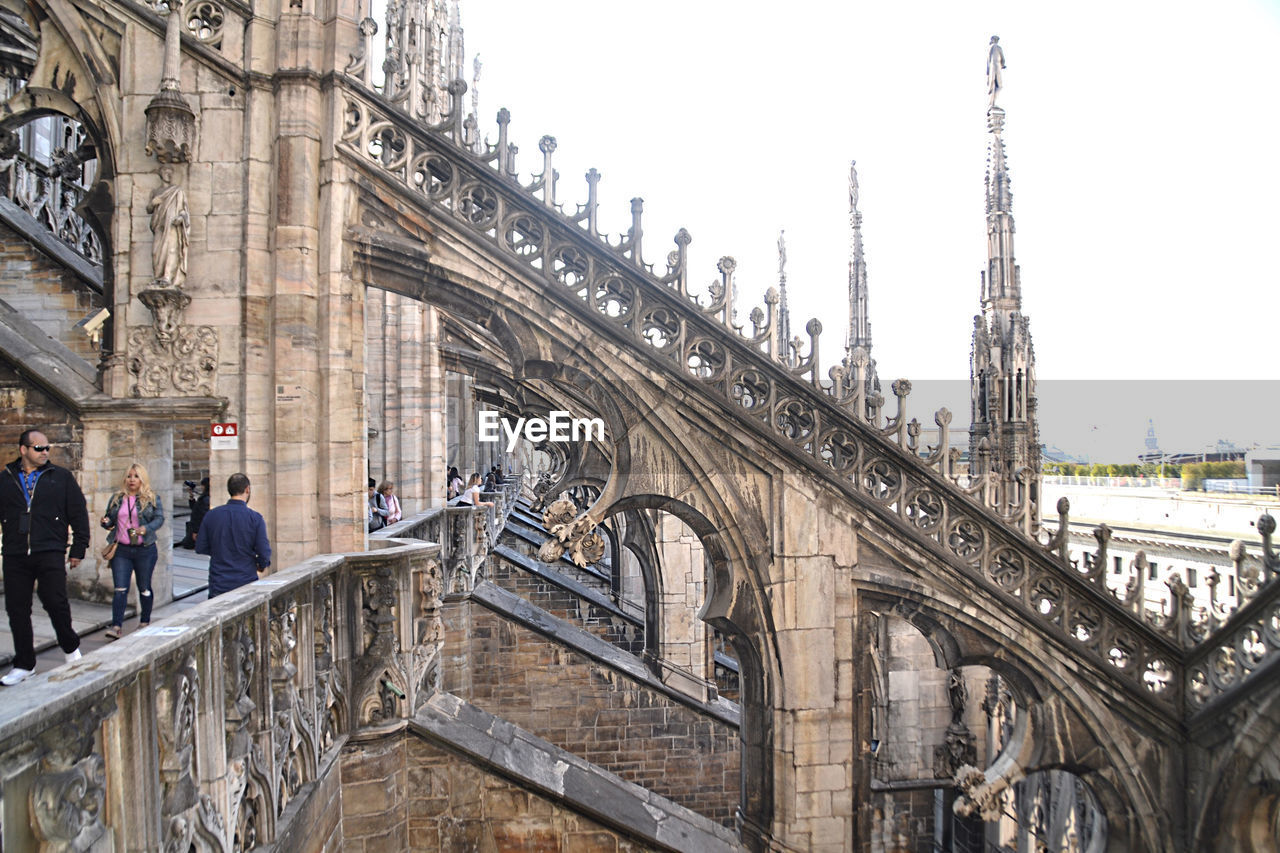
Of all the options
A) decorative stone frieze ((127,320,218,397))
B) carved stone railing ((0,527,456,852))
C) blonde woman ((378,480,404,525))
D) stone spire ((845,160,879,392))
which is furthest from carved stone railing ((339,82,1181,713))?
stone spire ((845,160,879,392))

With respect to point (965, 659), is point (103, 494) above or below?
above

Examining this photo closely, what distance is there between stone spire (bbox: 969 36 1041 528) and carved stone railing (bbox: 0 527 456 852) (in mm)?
9886

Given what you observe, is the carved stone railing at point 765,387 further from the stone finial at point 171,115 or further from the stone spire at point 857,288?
the stone spire at point 857,288

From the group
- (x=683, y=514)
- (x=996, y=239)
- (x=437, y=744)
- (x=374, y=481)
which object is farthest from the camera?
(x=996, y=239)

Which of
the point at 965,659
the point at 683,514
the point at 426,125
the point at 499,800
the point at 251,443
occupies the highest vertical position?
the point at 426,125

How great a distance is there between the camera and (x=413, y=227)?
647 centimetres

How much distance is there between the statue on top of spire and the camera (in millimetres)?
13945

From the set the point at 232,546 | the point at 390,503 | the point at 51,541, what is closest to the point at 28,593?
the point at 51,541

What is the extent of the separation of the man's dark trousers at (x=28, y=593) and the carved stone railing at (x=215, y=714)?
3.82 ft

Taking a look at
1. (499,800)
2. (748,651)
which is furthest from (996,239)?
(499,800)

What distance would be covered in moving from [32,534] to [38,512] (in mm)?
114

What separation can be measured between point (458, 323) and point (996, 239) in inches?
338

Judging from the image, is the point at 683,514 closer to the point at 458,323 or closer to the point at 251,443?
the point at 251,443

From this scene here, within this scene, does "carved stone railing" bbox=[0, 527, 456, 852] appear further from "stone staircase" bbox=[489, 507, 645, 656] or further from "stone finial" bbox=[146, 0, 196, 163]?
"stone staircase" bbox=[489, 507, 645, 656]
